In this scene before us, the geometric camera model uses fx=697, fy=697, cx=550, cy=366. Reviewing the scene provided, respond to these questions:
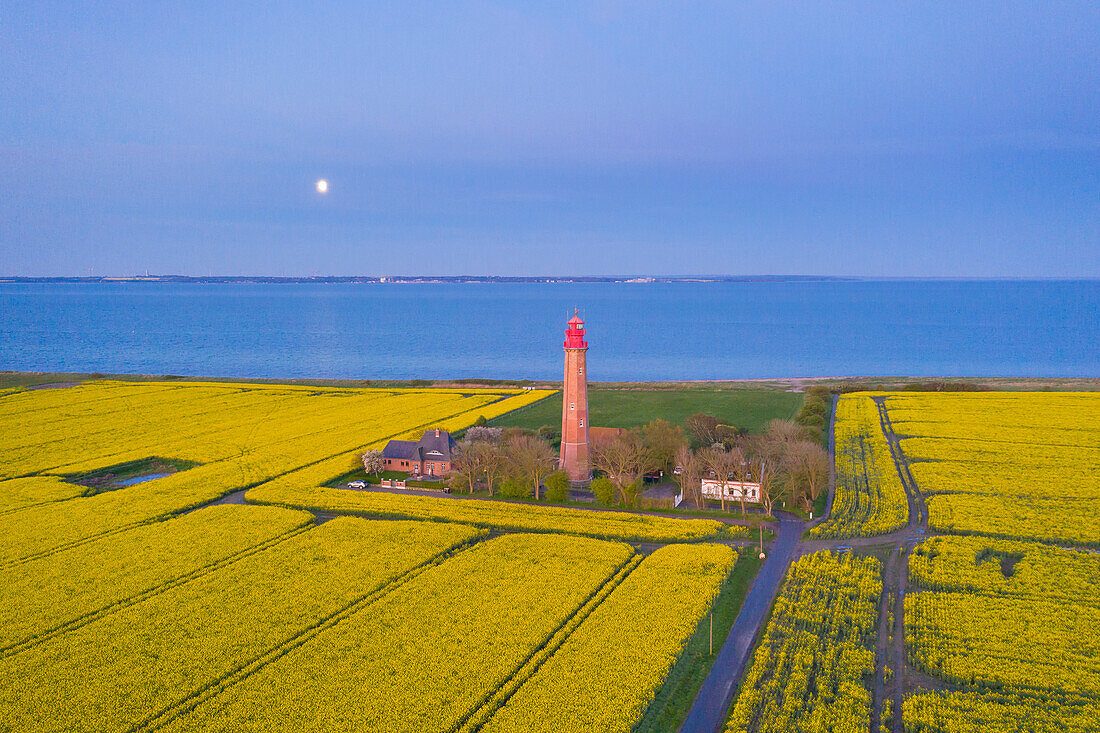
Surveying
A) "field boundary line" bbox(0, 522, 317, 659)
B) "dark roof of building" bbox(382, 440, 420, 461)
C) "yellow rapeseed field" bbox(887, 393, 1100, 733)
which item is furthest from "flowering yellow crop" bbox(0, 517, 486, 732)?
"yellow rapeseed field" bbox(887, 393, 1100, 733)

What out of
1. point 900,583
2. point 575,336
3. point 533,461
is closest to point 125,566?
point 533,461

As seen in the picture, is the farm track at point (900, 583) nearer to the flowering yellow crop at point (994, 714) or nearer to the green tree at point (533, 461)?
the flowering yellow crop at point (994, 714)

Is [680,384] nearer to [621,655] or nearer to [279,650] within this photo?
[621,655]

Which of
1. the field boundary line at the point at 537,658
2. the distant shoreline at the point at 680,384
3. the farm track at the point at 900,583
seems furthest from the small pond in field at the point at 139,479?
the farm track at the point at 900,583

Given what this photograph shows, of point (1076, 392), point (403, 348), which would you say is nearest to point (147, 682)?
point (1076, 392)

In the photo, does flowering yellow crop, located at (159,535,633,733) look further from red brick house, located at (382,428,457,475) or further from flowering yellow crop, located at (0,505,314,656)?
red brick house, located at (382,428,457,475)
